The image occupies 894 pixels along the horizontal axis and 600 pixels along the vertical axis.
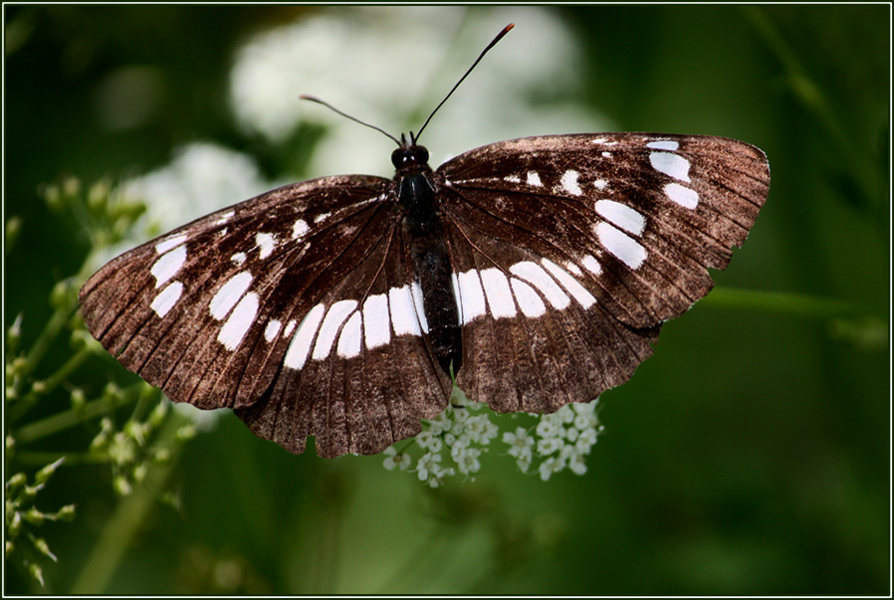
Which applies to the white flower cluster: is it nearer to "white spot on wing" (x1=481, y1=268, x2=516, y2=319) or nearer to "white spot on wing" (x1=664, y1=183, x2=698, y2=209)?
"white spot on wing" (x1=481, y1=268, x2=516, y2=319)

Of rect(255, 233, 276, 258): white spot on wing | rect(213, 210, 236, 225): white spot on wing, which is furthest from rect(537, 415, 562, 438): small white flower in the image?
rect(213, 210, 236, 225): white spot on wing

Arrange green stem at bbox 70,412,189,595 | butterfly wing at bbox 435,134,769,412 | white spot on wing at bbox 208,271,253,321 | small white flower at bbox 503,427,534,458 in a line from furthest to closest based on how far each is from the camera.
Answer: green stem at bbox 70,412,189,595
small white flower at bbox 503,427,534,458
white spot on wing at bbox 208,271,253,321
butterfly wing at bbox 435,134,769,412

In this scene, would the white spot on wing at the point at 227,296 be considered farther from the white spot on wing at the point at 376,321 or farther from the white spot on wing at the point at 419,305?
the white spot on wing at the point at 419,305

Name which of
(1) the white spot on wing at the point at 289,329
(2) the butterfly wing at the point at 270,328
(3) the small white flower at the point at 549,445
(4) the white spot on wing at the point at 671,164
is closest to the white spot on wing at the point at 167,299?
(2) the butterfly wing at the point at 270,328

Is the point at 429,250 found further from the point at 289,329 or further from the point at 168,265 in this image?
A: the point at 168,265

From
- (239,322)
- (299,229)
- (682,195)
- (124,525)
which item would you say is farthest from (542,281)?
(124,525)

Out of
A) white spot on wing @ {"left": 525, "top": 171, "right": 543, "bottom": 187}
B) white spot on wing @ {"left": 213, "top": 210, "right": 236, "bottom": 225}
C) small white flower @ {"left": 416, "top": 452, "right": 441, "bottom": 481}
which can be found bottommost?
small white flower @ {"left": 416, "top": 452, "right": 441, "bottom": 481}

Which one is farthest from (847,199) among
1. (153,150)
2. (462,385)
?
(153,150)
